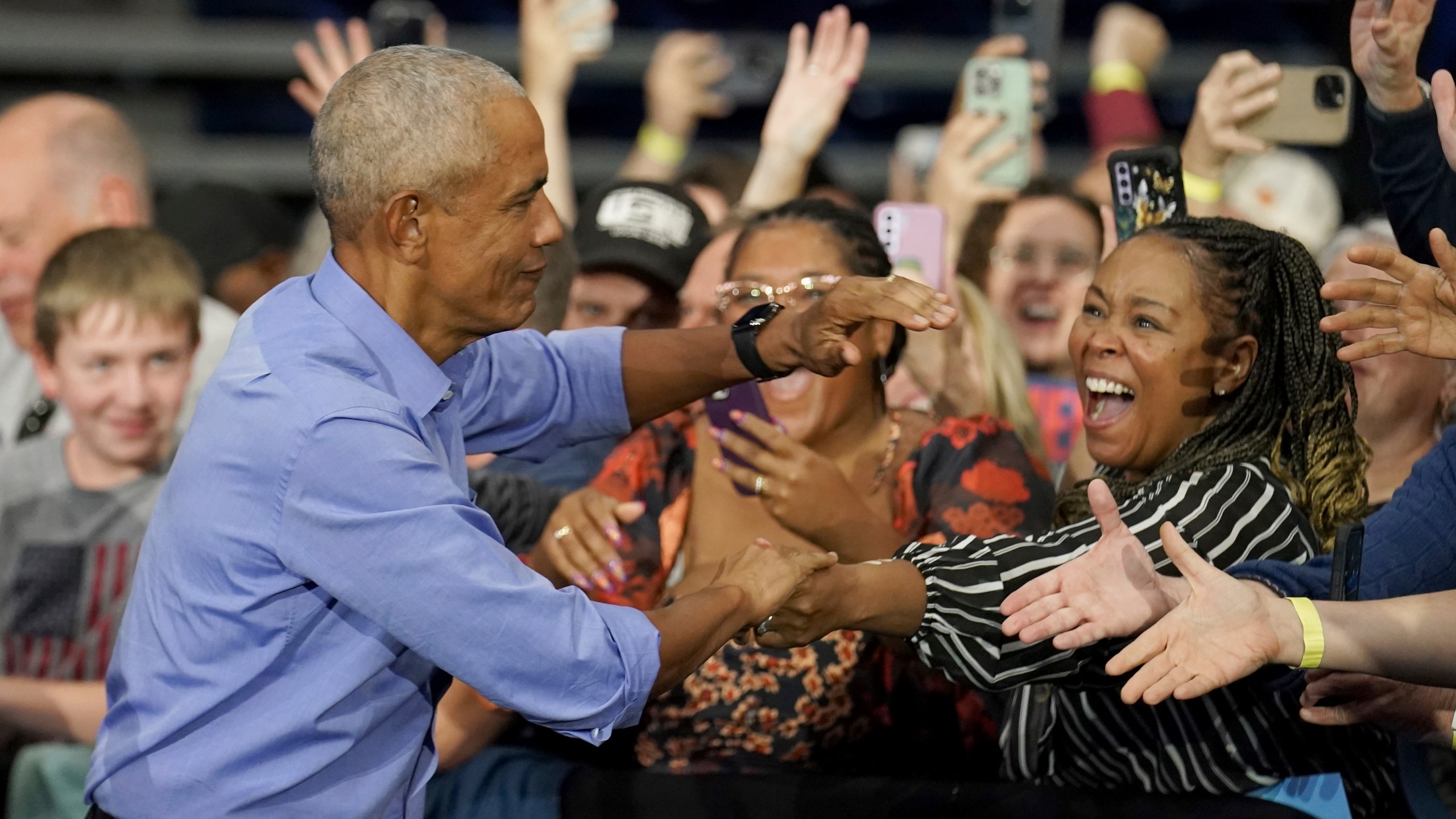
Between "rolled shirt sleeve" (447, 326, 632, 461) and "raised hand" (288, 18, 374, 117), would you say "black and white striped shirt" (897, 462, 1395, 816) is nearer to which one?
"rolled shirt sleeve" (447, 326, 632, 461)

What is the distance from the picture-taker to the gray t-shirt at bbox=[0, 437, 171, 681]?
254cm

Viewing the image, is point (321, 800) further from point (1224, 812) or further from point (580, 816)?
point (1224, 812)

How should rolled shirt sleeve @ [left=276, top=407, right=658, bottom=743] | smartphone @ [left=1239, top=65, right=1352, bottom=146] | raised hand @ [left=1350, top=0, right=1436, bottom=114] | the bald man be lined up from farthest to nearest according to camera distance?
1. the bald man
2. smartphone @ [left=1239, top=65, right=1352, bottom=146]
3. raised hand @ [left=1350, top=0, right=1436, bottom=114]
4. rolled shirt sleeve @ [left=276, top=407, right=658, bottom=743]

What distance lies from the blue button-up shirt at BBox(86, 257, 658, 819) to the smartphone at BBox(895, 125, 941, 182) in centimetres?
323

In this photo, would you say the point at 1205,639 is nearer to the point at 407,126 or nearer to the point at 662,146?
the point at 407,126

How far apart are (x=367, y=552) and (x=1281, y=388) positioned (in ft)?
3.81

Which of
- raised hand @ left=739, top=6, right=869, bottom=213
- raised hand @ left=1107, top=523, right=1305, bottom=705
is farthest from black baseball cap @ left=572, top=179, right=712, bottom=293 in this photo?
raised hand @ left=1107, top=523, right=1305, bottom=705

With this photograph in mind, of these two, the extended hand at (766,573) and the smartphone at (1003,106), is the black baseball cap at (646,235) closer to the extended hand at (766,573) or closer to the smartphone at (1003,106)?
the smartphone at (1003,106)

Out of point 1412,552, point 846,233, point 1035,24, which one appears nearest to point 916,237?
point 846,233

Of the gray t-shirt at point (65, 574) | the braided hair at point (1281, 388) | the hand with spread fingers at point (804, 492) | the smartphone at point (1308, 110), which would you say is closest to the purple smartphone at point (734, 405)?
the hand with spread fingers at point (804, 492)

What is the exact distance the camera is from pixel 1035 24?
335 centimetres

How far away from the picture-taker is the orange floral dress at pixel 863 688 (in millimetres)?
2102

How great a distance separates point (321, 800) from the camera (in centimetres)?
154

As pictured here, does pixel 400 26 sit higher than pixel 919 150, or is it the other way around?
pixel 400 26
